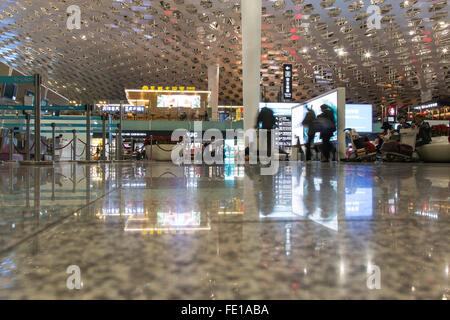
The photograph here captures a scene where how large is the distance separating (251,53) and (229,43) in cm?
2553

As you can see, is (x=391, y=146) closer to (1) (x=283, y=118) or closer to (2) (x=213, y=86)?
(1) (x=283, y=118)

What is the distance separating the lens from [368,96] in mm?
47625

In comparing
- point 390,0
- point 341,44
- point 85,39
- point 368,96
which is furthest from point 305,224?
point 368,96

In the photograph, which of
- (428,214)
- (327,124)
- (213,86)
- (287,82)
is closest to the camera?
(428,214)

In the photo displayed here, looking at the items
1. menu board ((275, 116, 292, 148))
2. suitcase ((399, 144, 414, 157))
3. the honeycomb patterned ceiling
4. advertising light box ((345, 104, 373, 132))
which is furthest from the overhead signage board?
suitcase ((399, 144, 414, 157))

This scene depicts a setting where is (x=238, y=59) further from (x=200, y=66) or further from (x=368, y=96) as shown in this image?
(x=368, y=96)

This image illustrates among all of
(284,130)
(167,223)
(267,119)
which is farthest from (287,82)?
(167,223)

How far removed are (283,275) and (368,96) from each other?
5329cm

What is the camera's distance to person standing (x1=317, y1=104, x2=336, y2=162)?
9672 mm

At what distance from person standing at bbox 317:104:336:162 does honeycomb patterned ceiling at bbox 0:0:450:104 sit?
17.5 m

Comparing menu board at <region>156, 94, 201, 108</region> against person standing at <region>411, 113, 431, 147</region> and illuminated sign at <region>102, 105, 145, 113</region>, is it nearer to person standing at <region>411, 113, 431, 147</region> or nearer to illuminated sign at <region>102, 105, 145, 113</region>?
illuminated sign at <region>102, 105, 145, 113</region>

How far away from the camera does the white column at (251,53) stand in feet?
36.4

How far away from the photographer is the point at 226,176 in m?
3.18

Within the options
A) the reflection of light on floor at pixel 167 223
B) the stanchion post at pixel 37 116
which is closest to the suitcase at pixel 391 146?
the stanchion post at pixel 37 116
